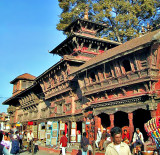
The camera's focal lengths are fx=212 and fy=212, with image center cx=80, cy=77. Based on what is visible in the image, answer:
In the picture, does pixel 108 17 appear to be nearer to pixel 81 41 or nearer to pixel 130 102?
→ pixel 81 41

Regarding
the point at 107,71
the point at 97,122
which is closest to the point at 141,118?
the point at 97,122

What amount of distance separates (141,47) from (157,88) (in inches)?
111

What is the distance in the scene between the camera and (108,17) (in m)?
31.0

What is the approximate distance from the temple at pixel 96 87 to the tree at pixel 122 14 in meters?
4.32

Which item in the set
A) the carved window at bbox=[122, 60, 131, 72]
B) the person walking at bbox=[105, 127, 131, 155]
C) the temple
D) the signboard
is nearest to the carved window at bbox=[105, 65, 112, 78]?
the temple

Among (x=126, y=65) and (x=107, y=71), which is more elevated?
(x=126, y=65)

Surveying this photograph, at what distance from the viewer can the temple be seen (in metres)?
13.4

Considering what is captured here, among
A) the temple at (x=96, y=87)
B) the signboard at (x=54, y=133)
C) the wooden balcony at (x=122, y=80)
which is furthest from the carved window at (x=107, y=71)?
the signboard at (x=54, y=133)

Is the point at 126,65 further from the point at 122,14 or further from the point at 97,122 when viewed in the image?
the point at 122,14

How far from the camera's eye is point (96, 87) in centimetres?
1736

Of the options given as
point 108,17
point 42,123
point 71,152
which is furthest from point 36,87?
point 71,152

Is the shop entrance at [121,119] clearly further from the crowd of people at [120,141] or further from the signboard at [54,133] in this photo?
the signboard at [54,133]

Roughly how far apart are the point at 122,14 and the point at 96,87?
17.6 metres

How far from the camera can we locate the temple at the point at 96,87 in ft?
44.0
